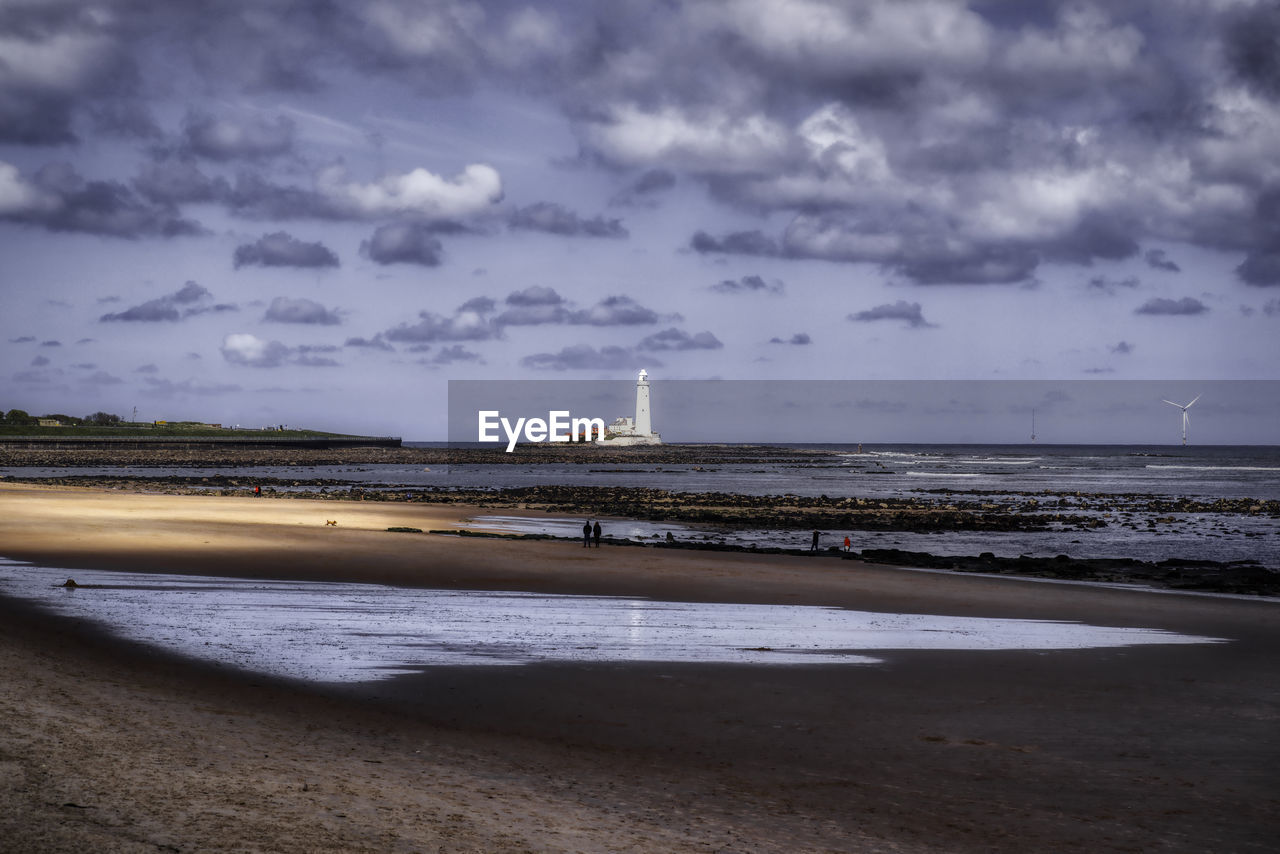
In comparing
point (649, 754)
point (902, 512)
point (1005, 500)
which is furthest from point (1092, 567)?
point (1005, 500)

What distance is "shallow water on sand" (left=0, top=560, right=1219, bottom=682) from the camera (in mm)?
14438

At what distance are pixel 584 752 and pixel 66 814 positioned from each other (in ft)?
15.8

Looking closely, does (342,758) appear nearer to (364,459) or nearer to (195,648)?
(195,648)

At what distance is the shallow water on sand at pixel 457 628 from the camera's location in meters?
14.4

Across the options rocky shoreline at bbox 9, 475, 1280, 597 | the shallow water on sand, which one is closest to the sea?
rocky shoreline at bbox 9, 475, 1280, 597

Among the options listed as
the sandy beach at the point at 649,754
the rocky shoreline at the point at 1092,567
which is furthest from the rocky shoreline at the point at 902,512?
the sandy beach at the point at 649,754

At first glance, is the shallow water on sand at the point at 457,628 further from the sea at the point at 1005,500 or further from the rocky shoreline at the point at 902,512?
the sea at the point at 1005,500

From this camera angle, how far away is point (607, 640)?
1623 centimetres

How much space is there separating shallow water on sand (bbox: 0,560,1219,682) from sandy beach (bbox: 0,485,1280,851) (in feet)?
2.66

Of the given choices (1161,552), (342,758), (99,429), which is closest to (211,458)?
(99,429)

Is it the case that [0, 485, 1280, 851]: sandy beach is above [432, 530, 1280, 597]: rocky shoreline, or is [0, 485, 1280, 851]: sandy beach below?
above

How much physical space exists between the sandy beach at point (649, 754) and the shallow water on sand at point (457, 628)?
2.66 ft

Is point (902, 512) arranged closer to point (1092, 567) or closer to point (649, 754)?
point (1092, 567)

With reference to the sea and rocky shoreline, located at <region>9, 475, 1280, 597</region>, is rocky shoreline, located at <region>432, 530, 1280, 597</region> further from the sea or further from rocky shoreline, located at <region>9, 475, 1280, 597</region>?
the sea
